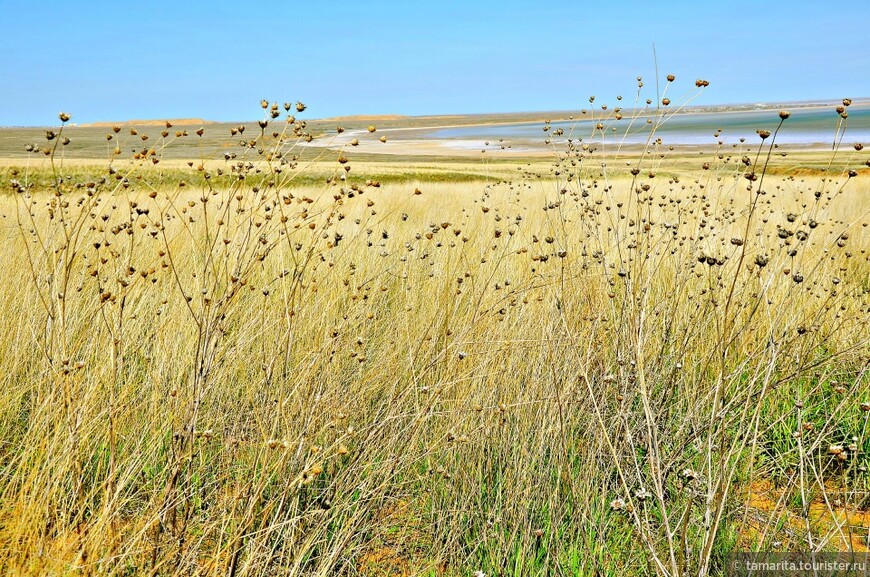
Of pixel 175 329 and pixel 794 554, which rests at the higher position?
pixel 175 329

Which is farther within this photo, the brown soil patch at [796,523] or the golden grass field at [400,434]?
the brown soil patch at [796,523]

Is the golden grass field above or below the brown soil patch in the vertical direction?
above

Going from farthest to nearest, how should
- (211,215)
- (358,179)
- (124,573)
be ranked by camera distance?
1. (358,179)
2. (211,215)
3. (124,573)

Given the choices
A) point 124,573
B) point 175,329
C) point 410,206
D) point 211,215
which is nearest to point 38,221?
point 211,215

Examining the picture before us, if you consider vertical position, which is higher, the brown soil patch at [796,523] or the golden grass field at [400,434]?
the golden grass field at [400,434]

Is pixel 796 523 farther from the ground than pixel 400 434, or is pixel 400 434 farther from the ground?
pixel 400 434

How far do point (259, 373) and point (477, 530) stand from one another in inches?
55.6

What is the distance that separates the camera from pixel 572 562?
83.9 inches

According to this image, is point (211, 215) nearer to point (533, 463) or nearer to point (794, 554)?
point (533, 463)

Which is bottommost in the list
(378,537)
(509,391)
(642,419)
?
(378,537)

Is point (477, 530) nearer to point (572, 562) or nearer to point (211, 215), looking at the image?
point (572, 562)

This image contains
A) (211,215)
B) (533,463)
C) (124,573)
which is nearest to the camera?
(124,573)

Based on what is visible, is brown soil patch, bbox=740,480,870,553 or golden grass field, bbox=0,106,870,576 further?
brown soil patch, bbox=740,480,870,553

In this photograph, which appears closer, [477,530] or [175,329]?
[477,530]
